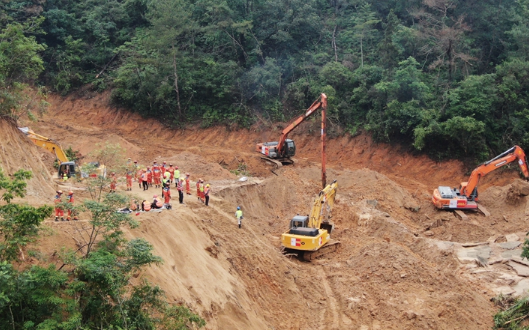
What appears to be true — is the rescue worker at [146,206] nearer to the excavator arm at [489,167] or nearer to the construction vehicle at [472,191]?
the construction vehicle at [472,191]

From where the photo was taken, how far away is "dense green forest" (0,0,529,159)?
3994 centimetres

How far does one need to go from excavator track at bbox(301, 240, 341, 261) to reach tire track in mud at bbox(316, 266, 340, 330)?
1.55 meters

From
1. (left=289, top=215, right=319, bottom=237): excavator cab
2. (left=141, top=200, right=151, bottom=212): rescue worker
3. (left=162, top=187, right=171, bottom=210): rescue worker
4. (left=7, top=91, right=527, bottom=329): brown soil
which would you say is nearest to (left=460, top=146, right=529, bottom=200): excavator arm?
(left=7, top=91, right=527, bottom=329): brown soil

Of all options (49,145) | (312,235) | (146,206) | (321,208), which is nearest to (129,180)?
(146,206)

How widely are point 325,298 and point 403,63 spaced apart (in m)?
25.0

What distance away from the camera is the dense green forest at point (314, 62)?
3994cm

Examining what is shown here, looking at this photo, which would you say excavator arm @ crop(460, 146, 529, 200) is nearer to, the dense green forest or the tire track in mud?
the dense green forest

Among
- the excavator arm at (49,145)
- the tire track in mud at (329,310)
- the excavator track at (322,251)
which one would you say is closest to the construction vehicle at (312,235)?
the excavator track at (322,251)

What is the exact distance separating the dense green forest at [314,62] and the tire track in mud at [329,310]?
1967 centimetres

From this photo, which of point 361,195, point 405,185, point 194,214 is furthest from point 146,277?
point 405,185

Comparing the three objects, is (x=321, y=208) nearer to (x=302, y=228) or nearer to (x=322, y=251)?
(x=302, y=228)

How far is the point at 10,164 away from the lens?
21.6 m

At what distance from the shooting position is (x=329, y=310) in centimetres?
2017

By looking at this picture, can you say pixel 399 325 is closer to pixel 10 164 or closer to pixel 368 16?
pixel 10 164
